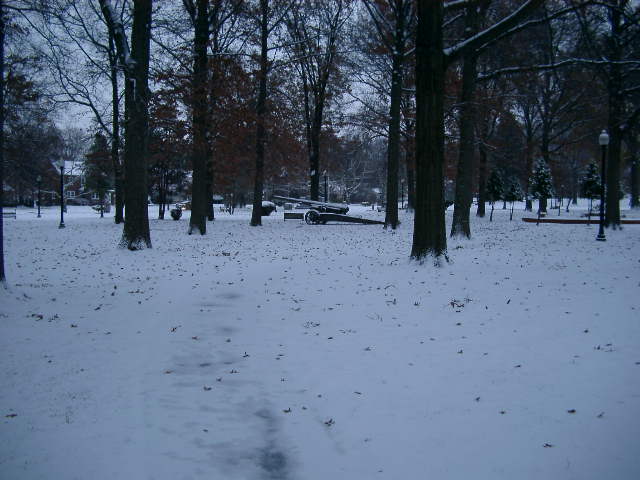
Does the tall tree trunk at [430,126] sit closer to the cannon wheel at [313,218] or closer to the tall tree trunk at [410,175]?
the cannon wheel at [313,218]

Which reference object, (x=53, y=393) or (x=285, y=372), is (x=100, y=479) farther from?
(x=285, y=372)

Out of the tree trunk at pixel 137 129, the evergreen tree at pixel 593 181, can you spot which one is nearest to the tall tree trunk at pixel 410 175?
the tree trunk at pixel 137 129

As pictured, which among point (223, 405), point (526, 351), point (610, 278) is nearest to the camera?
point (223, 405)

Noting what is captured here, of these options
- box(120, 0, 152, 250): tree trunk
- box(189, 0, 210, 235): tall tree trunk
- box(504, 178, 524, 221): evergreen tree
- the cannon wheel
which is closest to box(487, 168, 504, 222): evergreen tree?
box(504, 178, 524, 221): evergreen tree

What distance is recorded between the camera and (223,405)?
4.16 m

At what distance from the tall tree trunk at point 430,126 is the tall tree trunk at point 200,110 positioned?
31.6 feet

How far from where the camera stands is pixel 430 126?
32.3ft

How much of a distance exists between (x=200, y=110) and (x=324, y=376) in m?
15.2

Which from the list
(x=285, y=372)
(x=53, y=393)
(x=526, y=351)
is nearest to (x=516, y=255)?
(x=526, y=351)

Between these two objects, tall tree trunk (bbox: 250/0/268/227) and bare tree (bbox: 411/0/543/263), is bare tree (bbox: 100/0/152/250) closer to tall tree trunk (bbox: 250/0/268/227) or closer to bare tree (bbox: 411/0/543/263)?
bare tree (bbox: 411/0/543/263)

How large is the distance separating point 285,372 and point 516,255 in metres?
9.34

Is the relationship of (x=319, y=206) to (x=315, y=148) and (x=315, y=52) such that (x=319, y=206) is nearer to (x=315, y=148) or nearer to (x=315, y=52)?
(x=315, y=148)

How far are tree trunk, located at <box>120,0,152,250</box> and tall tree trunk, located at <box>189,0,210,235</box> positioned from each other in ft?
12.6

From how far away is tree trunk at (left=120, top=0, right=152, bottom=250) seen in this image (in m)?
12.9
